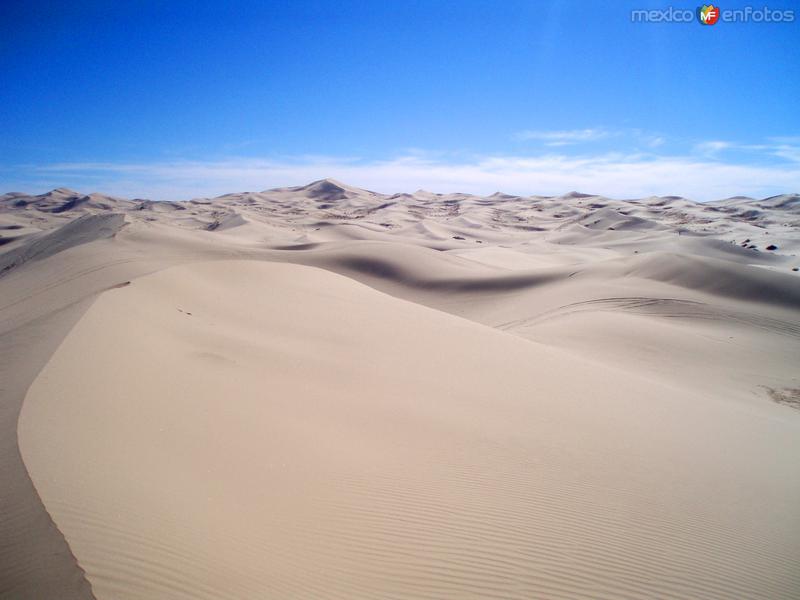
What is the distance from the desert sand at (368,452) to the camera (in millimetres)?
3127

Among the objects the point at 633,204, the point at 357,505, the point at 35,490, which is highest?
the point at 633,204

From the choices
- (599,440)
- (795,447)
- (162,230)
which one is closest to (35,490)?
(599,440)

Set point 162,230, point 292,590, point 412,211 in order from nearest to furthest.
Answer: point 292,590
point 162,230
point 412,211

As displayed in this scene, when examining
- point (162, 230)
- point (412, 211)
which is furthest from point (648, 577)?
point (412, 211)

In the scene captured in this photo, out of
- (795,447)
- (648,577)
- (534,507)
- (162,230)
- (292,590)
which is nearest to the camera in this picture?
(292,590)

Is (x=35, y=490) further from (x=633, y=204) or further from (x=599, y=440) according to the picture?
(x=633, y=204)

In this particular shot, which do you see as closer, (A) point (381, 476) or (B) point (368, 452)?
(A) point (381, 476)

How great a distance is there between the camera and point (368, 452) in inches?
198

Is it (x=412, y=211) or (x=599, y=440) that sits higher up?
(x=412, y=211)

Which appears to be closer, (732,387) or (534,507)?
(534,507)

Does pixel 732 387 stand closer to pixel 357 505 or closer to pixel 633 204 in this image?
pixel 357 505

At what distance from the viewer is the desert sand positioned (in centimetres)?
313

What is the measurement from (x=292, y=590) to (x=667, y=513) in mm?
3598

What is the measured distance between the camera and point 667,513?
4590 millimetres
